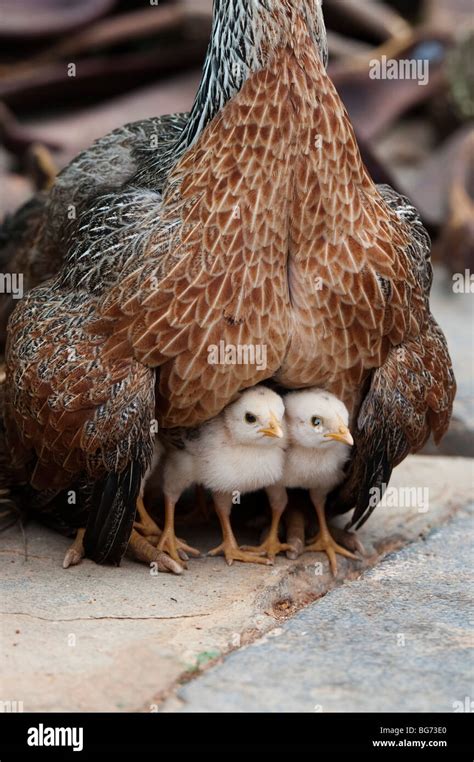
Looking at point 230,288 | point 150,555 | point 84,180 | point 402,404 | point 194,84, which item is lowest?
point 150,555

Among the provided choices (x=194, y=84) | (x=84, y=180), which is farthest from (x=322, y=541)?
(x=194, y=84)

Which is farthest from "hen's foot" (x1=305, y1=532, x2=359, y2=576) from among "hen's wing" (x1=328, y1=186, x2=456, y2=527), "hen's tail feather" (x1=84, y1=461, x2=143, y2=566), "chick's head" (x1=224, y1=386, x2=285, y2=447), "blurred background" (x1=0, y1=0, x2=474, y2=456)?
"blurred background" (x1=0, y1=0, x2=474, y2=456)

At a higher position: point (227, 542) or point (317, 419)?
point (317, 419)

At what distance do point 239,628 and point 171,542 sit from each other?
2.12 feet

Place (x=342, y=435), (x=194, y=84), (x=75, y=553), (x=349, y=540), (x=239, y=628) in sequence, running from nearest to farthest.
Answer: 1. (x=239, y=628)
2. (x=342, y=435)
3. (x=75, y=553)
4. (x=349, y=540)
5. (x=194, y=84)

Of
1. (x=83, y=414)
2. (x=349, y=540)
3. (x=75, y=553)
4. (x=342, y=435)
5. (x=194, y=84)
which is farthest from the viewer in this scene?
(x=194, y=84)

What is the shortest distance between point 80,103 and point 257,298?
5.60 metres

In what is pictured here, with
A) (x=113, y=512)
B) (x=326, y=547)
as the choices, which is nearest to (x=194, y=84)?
(x=326, y=547)

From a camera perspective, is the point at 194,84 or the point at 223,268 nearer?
the point at 223,268

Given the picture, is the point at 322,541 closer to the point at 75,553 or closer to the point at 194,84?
the point at 75,553

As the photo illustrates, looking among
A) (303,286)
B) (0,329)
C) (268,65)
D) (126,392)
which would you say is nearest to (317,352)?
(303,286)

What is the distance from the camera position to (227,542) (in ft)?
14.3

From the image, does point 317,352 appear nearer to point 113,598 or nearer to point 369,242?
point 369,242

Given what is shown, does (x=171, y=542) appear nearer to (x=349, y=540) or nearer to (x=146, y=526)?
(x=146, y=526)
